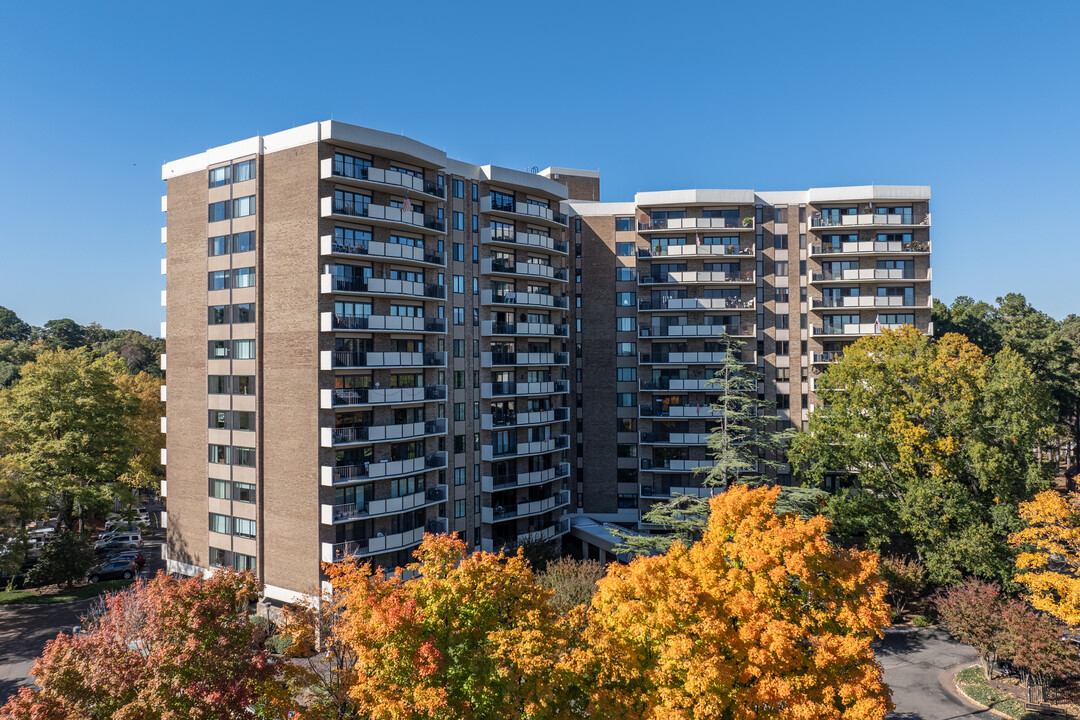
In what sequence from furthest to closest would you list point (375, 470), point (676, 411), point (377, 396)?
point (676, 411)
point (377, 396)
point (375, 470)

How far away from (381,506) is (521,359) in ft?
57.6

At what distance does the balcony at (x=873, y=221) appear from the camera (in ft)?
187

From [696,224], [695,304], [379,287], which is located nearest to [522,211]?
[379,287]

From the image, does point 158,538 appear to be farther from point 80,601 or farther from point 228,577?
point 228,577

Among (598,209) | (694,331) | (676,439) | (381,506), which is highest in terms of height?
(598,209)

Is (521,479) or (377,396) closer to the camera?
(377,396)

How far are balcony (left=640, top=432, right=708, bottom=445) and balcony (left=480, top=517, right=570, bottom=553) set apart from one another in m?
11.6

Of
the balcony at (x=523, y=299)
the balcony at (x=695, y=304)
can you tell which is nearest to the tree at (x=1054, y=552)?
the balcony at (x=695, y=304)

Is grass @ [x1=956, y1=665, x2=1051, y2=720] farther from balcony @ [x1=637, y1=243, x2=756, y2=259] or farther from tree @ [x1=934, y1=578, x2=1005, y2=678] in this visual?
balcony @ [x1=637, y1=243, x2=756, y2=259]

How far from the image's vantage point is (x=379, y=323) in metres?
39.9

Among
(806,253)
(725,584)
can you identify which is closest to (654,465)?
(806,253)

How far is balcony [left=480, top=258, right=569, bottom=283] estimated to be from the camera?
49375mm

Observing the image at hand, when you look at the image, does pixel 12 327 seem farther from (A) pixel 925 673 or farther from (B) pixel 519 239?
(A) pixel 925 673

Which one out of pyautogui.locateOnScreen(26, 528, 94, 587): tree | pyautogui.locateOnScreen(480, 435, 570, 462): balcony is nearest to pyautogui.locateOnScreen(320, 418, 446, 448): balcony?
pyautogui.locateOnScreen(480, 435, 570, 462): balcony
